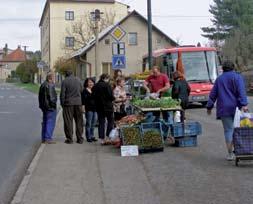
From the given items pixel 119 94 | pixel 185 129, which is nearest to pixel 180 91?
pixel 119 94

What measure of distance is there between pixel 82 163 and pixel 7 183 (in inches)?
70.9

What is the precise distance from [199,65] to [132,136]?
16.9 m

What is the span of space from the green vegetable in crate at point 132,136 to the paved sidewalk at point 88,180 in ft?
1.24

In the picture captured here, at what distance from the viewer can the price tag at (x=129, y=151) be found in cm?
1222

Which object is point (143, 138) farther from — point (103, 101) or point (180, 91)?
point (180, 91)

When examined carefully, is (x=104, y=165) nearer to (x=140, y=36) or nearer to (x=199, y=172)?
(x=199, y=172)

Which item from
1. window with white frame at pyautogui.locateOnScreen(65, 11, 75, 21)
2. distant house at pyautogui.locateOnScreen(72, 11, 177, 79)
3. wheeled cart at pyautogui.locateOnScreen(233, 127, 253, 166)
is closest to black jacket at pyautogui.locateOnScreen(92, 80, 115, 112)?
wheeled cart at pyautogui.locateOnScreen(233, 127, 253, 166)

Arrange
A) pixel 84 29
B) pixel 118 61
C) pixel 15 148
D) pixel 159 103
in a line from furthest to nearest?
1. pixel 84 29
2. pixel 118 61
3. pixel 15 148
4. pixel 159 103

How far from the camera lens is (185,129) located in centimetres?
1330

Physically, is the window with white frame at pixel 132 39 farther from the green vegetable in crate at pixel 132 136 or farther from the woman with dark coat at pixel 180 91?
the green vegetable in crate at pixel 132 136

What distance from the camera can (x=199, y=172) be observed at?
998cm

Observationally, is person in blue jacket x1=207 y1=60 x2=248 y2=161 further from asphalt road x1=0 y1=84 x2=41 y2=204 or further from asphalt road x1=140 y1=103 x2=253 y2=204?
asphalt road x1=0 y1=84 x2=41 y2=204

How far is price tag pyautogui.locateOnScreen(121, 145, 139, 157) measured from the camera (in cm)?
1222

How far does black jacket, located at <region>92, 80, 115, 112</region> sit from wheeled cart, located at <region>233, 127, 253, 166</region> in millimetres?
5010
